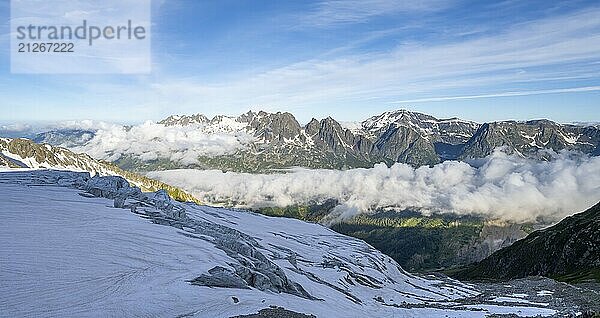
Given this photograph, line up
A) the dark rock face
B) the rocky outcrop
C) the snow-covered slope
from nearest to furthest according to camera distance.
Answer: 1. the snow-covered slope
2. the rocky outcrop
3. the dark rock face

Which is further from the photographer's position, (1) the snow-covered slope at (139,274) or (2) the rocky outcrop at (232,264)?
(2) the rocky outcrop at (232,264)

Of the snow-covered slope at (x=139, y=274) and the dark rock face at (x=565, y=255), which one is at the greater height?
the snow-covered slope at (x=139, y=274)

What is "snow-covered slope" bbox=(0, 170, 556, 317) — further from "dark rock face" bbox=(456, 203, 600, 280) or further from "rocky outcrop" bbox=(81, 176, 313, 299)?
"dark rock face" bbox=(456, 203, 600, 280)

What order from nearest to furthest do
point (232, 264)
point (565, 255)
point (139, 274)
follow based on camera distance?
1. point (139, 274)
2. point (232, 264)
3. point (565, 255)

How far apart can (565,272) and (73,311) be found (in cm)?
17088

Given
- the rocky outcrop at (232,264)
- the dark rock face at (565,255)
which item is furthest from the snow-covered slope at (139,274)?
the dark rock face at (565,255)

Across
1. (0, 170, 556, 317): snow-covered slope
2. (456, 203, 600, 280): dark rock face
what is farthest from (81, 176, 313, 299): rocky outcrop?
(456, 203, 600, 280): dark rock face

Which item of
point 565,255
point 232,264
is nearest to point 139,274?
point 232,264

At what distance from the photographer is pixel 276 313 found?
3341 cm

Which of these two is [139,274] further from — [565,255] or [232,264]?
[565,255]

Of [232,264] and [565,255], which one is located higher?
[232,264]

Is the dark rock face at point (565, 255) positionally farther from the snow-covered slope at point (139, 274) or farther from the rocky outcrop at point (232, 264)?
the rocky outcrop at point (232, 264)

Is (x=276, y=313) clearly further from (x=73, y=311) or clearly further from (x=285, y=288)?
(x=285, y=288)

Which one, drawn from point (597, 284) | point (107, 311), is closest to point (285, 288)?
point (107, 311)
